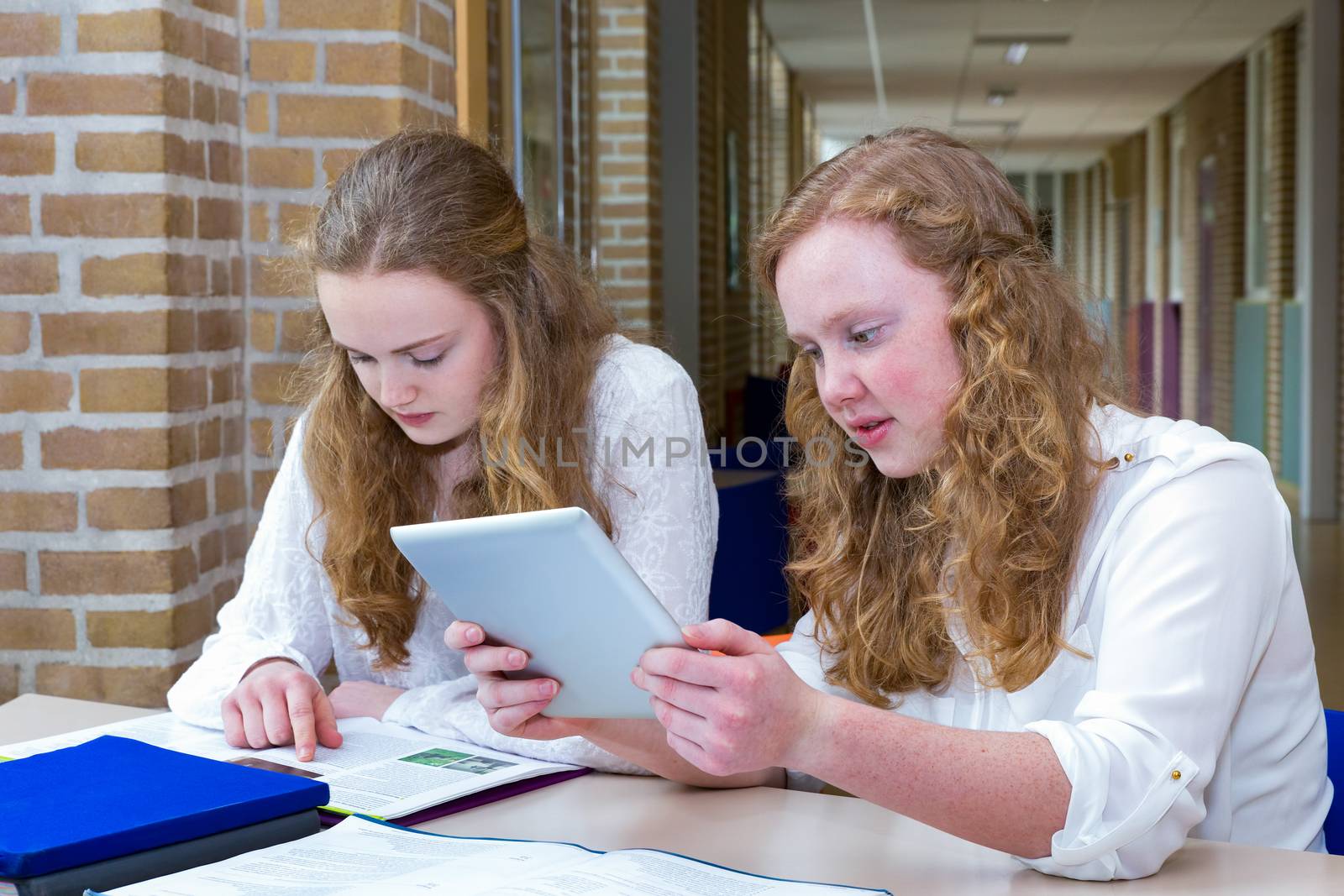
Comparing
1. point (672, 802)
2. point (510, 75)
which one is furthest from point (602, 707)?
point (510, 75)

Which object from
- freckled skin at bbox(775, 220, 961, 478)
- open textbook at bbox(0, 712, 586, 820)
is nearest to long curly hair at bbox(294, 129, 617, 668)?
open textbook at bbox(0, 712, 586, 820)

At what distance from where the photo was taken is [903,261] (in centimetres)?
142

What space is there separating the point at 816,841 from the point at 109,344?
1535mm

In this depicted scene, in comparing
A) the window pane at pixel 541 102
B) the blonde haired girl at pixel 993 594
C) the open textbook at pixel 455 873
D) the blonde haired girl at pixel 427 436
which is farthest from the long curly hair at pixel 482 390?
the window pane at pixel 541 102

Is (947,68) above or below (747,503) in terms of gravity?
above

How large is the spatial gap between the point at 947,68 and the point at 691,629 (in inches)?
453

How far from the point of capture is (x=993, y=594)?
142cm

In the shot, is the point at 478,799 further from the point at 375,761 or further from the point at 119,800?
the point at 119,800

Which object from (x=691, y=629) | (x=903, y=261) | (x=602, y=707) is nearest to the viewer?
(x=691, y=629)

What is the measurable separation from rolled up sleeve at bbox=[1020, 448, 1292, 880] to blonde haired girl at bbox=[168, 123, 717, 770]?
667 millimetres

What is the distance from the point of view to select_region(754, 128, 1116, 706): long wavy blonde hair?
1.40 m

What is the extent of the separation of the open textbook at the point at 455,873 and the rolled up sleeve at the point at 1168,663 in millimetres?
247

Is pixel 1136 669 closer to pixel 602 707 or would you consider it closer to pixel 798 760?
pixel 798 760

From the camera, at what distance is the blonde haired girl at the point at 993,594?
1.19m
